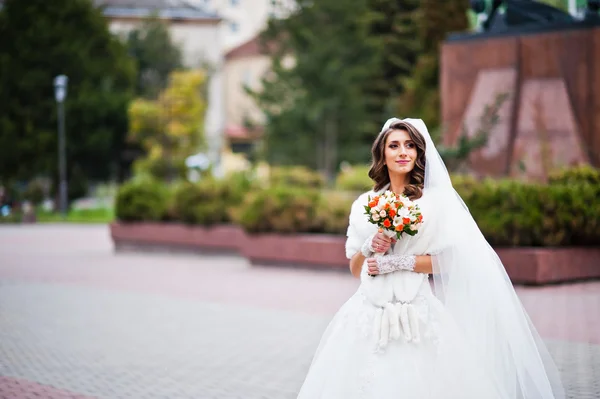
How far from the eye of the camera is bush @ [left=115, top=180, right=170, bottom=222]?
23.0 metres

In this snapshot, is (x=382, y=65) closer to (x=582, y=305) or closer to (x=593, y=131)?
(x=593, y=131)

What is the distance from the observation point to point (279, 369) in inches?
333

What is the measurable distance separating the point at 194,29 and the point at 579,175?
5950 cm

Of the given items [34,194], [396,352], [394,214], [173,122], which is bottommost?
[34,194]

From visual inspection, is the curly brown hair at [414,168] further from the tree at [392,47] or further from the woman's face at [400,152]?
the tree at [392,47]

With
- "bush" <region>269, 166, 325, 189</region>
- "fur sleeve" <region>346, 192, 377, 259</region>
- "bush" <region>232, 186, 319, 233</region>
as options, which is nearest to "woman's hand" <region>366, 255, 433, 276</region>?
"fur sleeve" <region>346, 192, 377, 259</region>

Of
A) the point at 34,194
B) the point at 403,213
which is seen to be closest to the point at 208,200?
the point at 403,213

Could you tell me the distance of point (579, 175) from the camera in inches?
597

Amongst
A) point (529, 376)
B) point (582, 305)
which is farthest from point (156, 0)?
point (529, 376)

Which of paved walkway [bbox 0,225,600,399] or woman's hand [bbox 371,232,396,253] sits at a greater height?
woman's hand [bbox 371,232,396,253]

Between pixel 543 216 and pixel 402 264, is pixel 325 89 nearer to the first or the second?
pixel 543 216

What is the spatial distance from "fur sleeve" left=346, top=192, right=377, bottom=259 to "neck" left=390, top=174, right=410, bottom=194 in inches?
6.3

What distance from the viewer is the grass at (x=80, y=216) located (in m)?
40.2

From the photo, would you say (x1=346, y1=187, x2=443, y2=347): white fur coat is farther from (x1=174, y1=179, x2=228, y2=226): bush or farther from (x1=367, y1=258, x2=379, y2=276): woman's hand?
(x1=174, y1=179, x2=228, y2=226): bush
